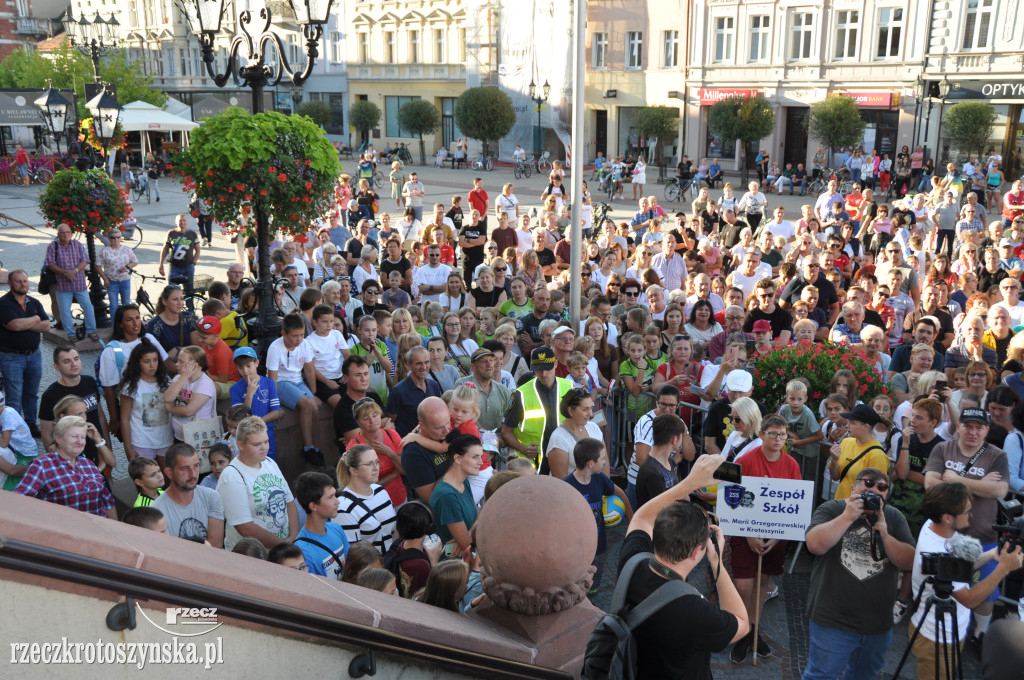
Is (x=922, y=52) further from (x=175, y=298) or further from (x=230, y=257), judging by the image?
(x=175, y=298)

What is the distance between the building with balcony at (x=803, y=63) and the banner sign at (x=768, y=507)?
107ft

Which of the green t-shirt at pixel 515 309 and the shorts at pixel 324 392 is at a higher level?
the green t-shirt at pixel 515 309

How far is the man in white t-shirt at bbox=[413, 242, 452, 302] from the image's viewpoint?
1175 centimetres

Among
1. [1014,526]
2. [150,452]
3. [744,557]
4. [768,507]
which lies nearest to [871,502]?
[1014,526]

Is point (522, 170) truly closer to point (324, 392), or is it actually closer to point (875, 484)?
point (324, 392)

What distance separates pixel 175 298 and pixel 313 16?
2898 millimetres

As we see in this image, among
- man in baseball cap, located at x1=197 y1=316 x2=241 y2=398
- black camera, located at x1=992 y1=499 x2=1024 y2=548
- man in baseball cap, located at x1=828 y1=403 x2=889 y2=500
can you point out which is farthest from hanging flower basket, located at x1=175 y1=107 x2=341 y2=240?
black camera, located at x1=992 y1=499 x2=1024 y2=548

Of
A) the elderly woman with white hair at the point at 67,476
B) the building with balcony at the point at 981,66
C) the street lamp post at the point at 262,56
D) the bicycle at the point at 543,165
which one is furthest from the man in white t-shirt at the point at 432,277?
the bicycle at the point at 543,165

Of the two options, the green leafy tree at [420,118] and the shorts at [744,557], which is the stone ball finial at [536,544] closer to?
the shorts at [744,557]

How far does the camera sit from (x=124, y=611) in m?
2.29

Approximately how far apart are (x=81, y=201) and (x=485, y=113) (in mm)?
A: 32185

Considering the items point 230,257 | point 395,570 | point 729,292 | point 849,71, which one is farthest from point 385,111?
point 395,570

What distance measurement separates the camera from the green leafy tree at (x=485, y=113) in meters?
42.7

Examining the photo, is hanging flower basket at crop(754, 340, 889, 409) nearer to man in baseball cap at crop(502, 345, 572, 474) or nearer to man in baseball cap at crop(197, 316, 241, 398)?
man in baseball cap at crop(502, 345, 572, 474)
